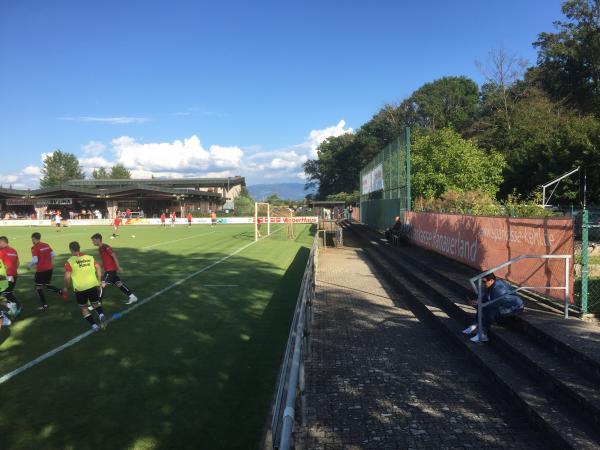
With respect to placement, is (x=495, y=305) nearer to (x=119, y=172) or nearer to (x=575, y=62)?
(x=575, y=62)

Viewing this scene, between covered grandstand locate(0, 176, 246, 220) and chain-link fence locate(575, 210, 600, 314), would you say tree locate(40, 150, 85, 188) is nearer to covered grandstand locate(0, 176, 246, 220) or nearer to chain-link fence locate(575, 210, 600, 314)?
covered grandstand locate(0, 176, 246, 220)

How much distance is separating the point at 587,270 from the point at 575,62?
51377 millimetres

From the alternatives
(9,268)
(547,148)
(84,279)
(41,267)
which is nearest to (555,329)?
(84,279)

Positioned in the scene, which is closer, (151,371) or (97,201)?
(151,371)

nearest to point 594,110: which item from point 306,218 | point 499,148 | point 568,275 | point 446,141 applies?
point 499,148

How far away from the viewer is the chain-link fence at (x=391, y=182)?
20.6 meters

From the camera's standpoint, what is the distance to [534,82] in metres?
51.8

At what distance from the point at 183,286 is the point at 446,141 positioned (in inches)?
974

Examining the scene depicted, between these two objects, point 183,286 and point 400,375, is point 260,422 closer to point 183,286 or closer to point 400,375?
point 400,375

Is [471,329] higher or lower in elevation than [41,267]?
lower

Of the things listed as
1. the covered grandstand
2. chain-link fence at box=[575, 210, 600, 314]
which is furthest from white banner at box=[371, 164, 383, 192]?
the covered grandstand

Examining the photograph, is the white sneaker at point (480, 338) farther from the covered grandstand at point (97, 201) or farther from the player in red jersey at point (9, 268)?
the covered grandstand at point (97, 201)

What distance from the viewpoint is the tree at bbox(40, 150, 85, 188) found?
105 meters

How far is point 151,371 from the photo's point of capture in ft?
20.2
